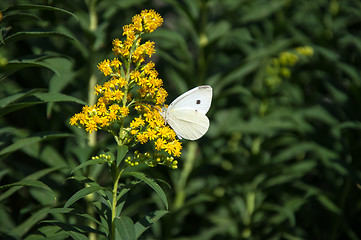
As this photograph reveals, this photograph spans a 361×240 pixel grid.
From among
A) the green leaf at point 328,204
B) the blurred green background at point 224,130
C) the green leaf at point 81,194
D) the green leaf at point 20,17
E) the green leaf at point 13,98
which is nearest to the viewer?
the green leaf at point 81,194

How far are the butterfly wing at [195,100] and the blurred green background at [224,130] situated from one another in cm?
73

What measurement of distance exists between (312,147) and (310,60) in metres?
1.45

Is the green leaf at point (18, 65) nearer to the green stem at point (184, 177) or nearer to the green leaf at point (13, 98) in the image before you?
the green leaf at point (13, 98)

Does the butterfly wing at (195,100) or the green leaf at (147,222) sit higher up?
the butterfly wing at (195,100)

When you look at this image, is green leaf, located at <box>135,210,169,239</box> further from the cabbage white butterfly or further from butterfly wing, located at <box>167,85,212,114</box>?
butterfly wing, located at <box>167,85,212,114</box>

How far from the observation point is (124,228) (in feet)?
5.47

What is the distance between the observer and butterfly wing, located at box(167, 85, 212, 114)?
2.32 meters

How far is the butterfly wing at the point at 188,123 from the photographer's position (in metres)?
2.35

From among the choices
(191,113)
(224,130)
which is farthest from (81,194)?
(224,130)

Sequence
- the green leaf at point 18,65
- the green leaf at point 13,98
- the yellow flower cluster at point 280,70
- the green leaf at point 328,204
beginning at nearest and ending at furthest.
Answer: the green leaf at point 18,65
the green leaf at point 13,98
the green leaf at point 328,204
the yellow flower cluster at point 280,70

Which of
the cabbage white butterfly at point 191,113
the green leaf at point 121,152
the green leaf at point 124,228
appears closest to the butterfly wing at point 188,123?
the cabbage white butterfly at point 191,113

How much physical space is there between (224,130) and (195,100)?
1158 mm

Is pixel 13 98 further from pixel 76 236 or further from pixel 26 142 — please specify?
pixel 76 236

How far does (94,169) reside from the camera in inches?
114
